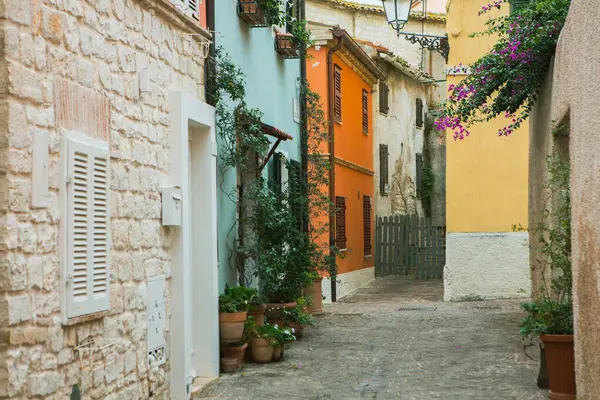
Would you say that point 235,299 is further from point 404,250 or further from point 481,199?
point 404,250

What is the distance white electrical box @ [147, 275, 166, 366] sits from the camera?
721cm

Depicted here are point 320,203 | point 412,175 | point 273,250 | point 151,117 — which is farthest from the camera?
point 412,175

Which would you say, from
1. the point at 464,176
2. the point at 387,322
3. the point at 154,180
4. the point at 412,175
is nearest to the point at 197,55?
the point at 154,180

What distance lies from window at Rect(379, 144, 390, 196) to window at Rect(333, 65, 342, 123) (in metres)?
5.52

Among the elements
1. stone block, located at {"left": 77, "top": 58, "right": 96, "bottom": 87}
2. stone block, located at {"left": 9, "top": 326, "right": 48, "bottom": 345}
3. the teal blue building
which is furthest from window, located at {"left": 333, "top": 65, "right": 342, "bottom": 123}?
stone block, located at {"left": 9, "top": 326, "right": 48, "bottom": 345}

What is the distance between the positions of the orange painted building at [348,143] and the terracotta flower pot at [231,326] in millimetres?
7541

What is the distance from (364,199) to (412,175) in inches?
248

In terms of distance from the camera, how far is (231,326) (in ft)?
29.9

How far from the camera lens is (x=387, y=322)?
14.0 m

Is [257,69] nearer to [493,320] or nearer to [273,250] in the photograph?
[273,250]

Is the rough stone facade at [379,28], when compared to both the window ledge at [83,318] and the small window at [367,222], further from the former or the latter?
the window ledge at [83,318]

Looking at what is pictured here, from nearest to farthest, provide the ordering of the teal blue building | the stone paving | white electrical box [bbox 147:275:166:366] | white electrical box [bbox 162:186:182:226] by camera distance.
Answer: white electrical box [bbox 147:275:166:366]
white electrical box [bbox 162:186:182:226]
the stone paving
the teal blue building

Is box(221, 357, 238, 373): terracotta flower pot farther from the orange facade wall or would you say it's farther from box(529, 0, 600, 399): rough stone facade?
the orange facade wall

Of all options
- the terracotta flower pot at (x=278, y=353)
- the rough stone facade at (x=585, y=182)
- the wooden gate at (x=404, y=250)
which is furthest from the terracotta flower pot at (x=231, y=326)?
the wooden gate at (x=404, y=250)
